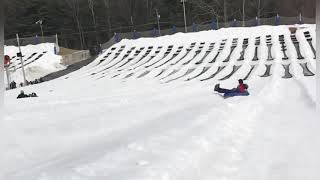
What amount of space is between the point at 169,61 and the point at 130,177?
949 inches

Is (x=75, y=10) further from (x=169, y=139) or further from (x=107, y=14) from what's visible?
(x=169, y=139)

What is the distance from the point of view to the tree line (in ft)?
187

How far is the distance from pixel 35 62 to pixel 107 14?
27992 mm

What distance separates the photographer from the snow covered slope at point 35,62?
106 ft

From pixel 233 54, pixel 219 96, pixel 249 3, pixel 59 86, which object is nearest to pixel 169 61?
pixel 233 54

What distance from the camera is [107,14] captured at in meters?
60.7

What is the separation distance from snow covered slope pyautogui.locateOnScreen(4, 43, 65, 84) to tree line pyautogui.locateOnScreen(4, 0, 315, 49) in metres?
18.4

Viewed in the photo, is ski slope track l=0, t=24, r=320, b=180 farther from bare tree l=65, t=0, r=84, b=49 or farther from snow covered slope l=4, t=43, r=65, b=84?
bare tree l=65, t=0, r=84, b=49

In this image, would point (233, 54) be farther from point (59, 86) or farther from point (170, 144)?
point (170, 144)

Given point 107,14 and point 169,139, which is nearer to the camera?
point 169,139

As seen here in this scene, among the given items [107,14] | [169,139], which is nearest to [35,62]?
[107,14]

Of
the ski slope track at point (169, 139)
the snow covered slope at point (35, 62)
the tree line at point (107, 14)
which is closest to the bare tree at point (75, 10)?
the tree line at point (107, 14)

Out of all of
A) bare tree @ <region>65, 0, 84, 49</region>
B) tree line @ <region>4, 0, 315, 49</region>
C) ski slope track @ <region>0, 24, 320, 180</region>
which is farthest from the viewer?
bare tree @ <region>65, 0, 84, 49</region>

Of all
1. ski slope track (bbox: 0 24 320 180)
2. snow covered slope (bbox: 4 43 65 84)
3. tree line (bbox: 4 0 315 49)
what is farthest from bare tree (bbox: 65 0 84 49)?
ski slope track (bbox: 0 24 320 180)
